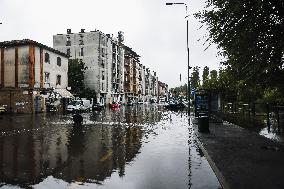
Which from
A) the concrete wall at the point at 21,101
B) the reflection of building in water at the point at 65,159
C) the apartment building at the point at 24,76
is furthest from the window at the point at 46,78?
the reflection of building in water at the point at 65,159

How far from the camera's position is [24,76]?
46.8 m

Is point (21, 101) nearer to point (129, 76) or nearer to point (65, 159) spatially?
point (65, 159)

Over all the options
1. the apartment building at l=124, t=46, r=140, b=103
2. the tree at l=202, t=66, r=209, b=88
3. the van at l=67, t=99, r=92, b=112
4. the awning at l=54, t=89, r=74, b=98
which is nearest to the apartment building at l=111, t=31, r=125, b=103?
the apartment building at l=124, t=46, r=140, b=103

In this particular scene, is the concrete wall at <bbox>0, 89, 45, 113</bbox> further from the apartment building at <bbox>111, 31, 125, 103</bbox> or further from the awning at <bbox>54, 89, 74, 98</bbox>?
the apartment building at <bbox>111, 31, 125, 103</bbox>

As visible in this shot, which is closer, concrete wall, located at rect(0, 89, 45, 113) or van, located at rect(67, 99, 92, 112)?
concrete wall, located at rect(0, 89, 45, 113)

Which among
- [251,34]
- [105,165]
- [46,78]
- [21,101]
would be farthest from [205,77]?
[105,165]

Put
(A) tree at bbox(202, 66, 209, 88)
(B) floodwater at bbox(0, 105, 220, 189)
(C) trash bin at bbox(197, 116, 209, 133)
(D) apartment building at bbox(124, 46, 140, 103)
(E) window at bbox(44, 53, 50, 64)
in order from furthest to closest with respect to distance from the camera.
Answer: (D) apartment building at bbox(124, 46, 140, 103)
(A) tree at bbox(202, 66, 209, 88)
(E) window at bbox(44, 53, 50, 64)
(C) trash bin at bbox(197, 116, 209, 133)
(B) floodwater at bbox(0, 105, 220, 189)

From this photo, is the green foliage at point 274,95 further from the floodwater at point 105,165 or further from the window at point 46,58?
the window at point 46,58

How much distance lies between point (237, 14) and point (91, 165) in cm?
622

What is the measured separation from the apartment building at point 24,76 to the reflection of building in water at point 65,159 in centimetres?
3259

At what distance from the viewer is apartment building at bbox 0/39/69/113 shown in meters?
46.2

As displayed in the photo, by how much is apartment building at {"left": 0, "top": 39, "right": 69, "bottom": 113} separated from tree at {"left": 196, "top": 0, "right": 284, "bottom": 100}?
37.5 metres

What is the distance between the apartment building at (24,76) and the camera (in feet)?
152

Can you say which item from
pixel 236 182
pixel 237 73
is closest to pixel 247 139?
pixel 237 73
